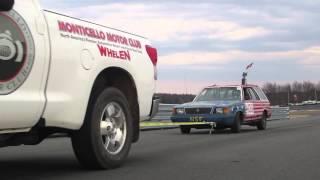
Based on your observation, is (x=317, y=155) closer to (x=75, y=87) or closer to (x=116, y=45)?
(x=116, y=45)

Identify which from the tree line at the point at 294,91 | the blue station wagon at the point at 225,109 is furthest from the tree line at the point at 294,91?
the blue station wagon at the point at 225,109

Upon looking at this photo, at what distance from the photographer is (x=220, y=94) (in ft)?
60.3

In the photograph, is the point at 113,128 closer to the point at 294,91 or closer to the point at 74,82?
the point at 74,82

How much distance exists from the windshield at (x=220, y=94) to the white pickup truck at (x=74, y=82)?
989cm

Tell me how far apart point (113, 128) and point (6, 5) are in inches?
100

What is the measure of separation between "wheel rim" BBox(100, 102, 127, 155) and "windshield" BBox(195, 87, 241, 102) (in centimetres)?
1068

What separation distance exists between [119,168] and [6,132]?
80.4 inches

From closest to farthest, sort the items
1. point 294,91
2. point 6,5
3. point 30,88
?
point 6,5 < point 30,88 < point 294,91

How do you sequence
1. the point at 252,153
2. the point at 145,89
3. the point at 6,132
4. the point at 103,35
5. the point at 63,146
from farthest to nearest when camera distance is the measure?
1. the point at 63,146
2. the point at 252,153
3. the point at 145,89
4. the point at 103,35
5. the point at 6,132

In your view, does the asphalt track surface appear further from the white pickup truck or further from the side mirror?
the side mirror

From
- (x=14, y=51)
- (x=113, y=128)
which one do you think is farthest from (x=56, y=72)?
(x=113, y=128)

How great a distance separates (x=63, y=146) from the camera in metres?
11.6

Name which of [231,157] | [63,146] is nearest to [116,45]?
[231,157]

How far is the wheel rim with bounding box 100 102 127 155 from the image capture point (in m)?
7.37
